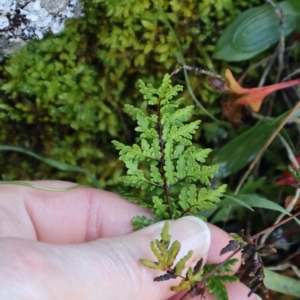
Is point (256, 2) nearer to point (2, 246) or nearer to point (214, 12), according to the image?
point (214, 12)

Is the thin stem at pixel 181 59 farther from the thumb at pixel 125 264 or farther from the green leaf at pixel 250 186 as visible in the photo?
the thumb at pixel 125 264

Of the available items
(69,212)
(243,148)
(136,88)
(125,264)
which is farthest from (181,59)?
(125,264)

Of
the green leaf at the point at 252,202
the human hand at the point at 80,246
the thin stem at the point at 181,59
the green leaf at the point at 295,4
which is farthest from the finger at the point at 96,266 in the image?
the green leaf at the point at 295,4

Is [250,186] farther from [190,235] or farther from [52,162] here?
[52,162]

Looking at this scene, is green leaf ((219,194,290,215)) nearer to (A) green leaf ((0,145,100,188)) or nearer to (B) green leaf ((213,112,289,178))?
(B) green leaf ((213,112,289,178))

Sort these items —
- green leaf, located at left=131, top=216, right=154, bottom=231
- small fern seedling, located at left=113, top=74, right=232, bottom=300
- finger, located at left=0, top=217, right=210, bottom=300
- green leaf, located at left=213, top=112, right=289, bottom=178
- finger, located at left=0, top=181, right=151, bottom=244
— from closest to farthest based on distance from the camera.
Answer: finger, located at left=0, top=217, right=210, bottom=300 → small fern seedling, located at left=113, top=74, right=232, bottom=300 → green leaf, located at left=131, top=216, right=154, bottom=231 → finger, located at left=0, top=181, right=151, bottom=244 → green leaf, located at left=213, top=112, right=289, bottom=178

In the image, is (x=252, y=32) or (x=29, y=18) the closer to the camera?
(x=29, y=18)

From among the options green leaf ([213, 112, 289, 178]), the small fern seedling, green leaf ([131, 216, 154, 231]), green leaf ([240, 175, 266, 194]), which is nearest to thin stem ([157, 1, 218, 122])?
green leaf ([213, 112, 289, 178])
